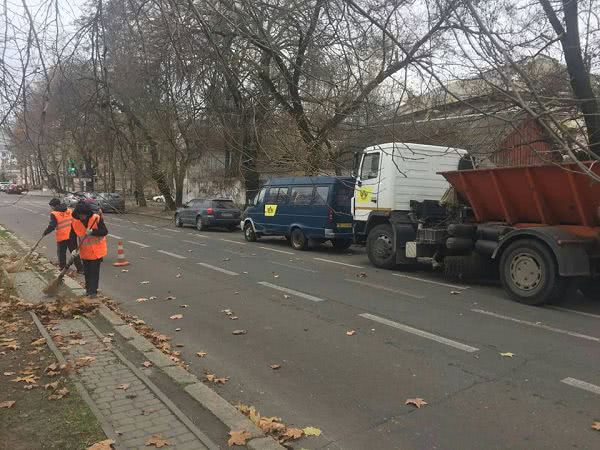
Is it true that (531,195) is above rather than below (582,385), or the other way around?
above

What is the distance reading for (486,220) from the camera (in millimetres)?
10172

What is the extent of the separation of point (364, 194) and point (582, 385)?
27.9 ft

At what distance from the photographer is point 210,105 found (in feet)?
18.0

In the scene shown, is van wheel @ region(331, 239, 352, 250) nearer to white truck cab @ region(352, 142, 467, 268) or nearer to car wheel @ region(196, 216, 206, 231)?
white truck cab @ region(352, 142, 467, 268)

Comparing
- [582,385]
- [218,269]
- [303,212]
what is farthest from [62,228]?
[582,385]

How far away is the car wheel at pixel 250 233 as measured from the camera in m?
18.8

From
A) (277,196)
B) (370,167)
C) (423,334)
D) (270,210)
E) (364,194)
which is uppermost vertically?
(370,167)

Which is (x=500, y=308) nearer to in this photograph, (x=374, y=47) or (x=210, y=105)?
(x=374, y=47)

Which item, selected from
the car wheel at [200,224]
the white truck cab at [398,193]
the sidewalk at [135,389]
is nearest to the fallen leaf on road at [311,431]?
the sidewalk at [135,389]

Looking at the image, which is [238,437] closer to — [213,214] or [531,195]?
[531,195]

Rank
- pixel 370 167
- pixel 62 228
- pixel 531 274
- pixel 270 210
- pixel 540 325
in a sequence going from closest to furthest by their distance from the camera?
pixel 540 325, pixel 531 274, pixel 62 228, pixel 370 167, pixel 270 210

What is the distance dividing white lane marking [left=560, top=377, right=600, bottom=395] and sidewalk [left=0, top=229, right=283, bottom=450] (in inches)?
118

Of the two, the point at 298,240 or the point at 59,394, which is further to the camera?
the point at 298,240

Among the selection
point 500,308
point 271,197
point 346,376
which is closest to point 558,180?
point 500,308
